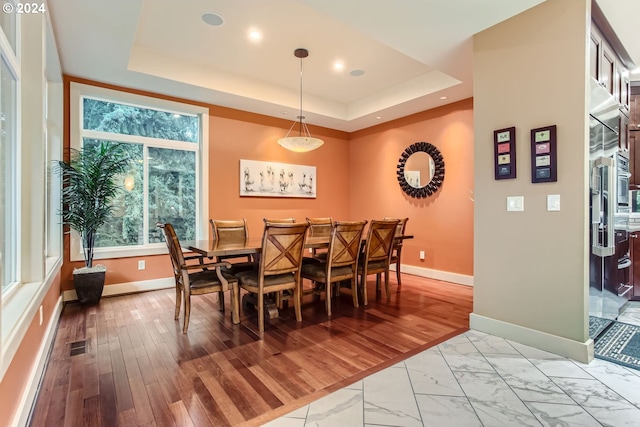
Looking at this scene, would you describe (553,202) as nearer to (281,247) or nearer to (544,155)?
(544,155)

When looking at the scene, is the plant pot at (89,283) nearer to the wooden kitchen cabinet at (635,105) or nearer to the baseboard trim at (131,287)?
the baseboard trim at (131,287)

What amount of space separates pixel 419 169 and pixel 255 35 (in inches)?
125

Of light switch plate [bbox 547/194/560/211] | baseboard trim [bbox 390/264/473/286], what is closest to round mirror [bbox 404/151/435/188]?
baseboard trim [bbox 390/264/473/286]

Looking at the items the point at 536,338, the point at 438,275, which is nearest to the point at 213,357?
the point at 536,338

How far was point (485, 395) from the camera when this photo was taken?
1874 mm

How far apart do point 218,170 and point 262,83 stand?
145cm

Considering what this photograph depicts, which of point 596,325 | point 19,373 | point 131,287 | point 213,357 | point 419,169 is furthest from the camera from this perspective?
point 419,169

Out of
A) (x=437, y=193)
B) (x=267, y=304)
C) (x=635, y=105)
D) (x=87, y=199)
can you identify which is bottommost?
(x=267, y=304)

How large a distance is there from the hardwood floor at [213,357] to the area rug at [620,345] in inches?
38.5

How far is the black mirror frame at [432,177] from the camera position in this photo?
4.96 meters

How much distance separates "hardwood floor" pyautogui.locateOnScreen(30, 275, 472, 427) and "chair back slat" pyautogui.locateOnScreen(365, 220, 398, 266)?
54cm

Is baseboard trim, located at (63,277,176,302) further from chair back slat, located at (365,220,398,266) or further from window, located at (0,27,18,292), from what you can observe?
chair back slat, located at (365,220,398,266)

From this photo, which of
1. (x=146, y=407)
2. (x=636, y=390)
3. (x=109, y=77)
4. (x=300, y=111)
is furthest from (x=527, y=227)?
(x=109, y=77)

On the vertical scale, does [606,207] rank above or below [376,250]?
above
